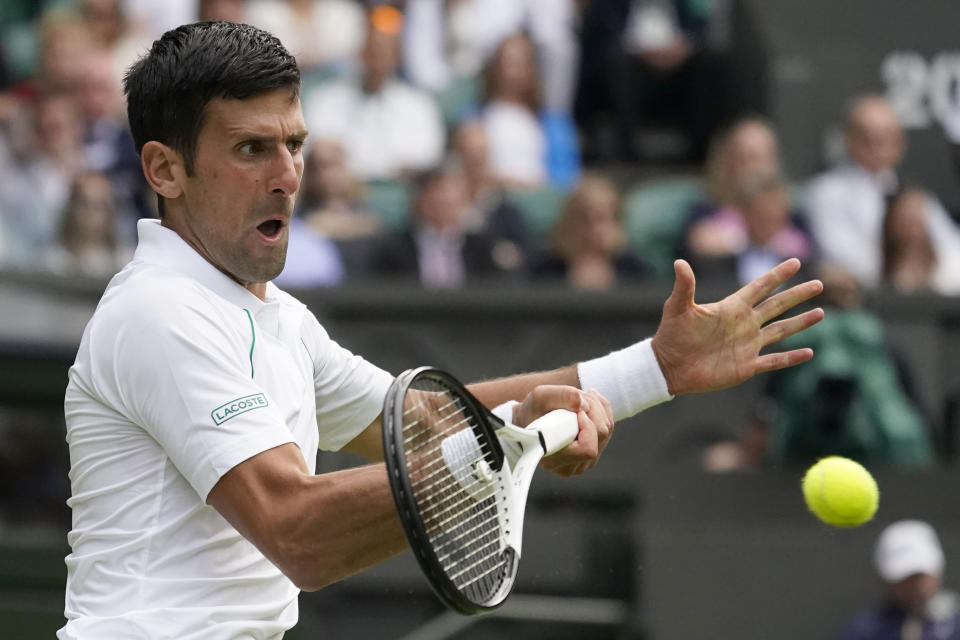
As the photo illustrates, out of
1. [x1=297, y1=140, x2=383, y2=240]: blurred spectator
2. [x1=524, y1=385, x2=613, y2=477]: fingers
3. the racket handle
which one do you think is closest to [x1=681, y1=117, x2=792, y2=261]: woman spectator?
[x1=297, y1=140, x2=383, y2=240]: blurred spectator

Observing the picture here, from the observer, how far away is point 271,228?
338 cm

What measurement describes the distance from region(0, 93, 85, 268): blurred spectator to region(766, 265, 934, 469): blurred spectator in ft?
13.4

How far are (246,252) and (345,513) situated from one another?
0.62 m

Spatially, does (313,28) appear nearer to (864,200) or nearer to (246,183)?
(864,200)

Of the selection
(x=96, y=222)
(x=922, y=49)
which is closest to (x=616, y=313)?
(x=96, y=222)

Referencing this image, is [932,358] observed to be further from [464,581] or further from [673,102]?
[464,581]

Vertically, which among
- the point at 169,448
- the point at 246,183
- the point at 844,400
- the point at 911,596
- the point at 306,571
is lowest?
the point at 911,596

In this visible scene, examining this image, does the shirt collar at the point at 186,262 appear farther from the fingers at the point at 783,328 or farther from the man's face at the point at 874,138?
the man's face at the point at 874,138

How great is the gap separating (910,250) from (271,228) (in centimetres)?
621

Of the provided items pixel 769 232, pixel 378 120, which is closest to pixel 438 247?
pixel 378 120

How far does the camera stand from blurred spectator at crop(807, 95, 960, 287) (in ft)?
29.8

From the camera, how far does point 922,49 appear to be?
35.8 ft

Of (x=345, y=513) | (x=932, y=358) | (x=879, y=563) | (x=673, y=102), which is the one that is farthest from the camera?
(x=673, y=102)

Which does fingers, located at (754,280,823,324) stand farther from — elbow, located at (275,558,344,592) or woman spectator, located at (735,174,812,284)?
woman spectator, located at (735,174,812,284)
